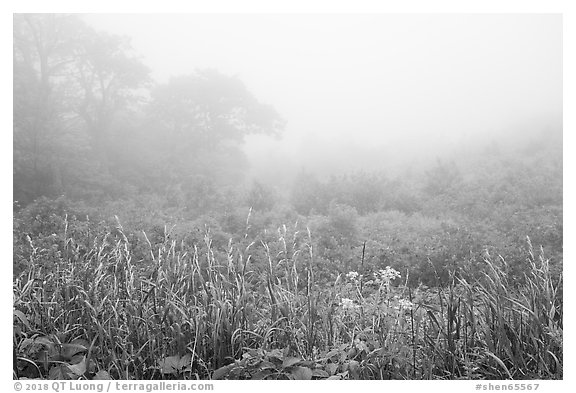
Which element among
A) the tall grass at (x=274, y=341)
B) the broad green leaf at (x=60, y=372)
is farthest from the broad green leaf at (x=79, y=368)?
the broad green leaf at (x=60, y=372)

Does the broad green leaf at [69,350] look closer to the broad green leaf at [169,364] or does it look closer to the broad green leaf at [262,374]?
the broad green leaf at [169,364]

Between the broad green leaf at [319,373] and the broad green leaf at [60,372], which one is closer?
the broad green leaf at [319,373]

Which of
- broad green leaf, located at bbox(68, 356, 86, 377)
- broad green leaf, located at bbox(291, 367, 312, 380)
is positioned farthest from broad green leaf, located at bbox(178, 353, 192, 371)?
broad green leaf, located at bbox(291, 367, 312, 380)

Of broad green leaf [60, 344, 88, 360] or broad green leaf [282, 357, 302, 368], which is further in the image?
broad green leaf [60, 344, 88, 360]

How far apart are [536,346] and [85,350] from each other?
315 cm

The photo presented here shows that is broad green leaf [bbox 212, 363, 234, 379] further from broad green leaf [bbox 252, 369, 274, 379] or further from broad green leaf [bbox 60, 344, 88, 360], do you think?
broad green leaf [bbox 60, 344, 88, 360]

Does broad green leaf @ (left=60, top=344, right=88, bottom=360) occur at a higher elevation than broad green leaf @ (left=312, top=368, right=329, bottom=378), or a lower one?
higher

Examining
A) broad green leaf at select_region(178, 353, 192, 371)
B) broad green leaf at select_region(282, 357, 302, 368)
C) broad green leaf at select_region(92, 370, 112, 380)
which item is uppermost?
broad green leaf at select_region(282, 357, 302, 368)

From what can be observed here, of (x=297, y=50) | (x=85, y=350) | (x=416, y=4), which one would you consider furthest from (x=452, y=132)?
(x=85, y=350)

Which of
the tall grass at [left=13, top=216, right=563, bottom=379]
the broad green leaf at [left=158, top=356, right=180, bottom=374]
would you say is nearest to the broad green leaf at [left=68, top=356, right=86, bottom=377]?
the tall grass at [left=13, top=216, right=563, bottom=379]

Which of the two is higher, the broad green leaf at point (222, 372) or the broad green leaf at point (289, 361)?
the broad green leaf at point (289, 361)

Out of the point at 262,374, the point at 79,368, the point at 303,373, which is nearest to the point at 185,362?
the point at 262,374

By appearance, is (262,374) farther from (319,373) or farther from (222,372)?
(319,373)

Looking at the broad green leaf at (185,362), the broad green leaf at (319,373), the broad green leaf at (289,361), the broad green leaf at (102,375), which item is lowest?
the broad green leaf at (102,375)
